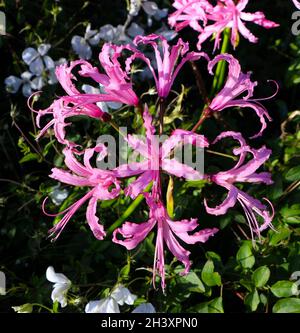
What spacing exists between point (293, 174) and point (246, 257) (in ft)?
0.90

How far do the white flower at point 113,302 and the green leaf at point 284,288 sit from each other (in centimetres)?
34

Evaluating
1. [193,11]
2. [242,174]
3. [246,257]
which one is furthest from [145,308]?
[193,11]

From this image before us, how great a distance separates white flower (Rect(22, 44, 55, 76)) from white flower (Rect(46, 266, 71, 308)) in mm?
705

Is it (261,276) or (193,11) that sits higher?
(193,11)

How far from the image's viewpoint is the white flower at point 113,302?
138 centimetres

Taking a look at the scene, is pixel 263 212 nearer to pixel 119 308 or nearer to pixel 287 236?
pixel 287 236

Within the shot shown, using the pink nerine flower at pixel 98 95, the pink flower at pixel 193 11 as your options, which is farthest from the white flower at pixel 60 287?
the pink flower at pixel 193 11

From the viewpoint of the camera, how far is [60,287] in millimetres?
1419

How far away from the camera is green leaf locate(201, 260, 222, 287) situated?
142 cm

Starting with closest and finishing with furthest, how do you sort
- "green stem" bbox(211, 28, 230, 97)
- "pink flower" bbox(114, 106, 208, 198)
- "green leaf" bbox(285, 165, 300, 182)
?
1. "pink flower" bbox(114, 106, 208, 198)
2. "green leaf" bbox(285, 165, 300, 182)
3. "green stem" bbox(211, 28, 230, 97)

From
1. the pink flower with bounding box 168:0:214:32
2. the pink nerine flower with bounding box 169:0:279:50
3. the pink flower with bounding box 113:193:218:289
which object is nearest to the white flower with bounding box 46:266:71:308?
the pink flower with bounding box 113:193:218:289

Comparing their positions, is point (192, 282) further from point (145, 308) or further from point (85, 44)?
point (85, 44)

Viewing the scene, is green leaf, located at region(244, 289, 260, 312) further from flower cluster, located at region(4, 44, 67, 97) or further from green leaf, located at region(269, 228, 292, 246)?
flower cluster, located at region(4, 44, 67, 97)

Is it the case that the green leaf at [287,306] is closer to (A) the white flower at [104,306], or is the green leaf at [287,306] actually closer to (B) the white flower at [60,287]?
(A) the white flower at [104,306]
